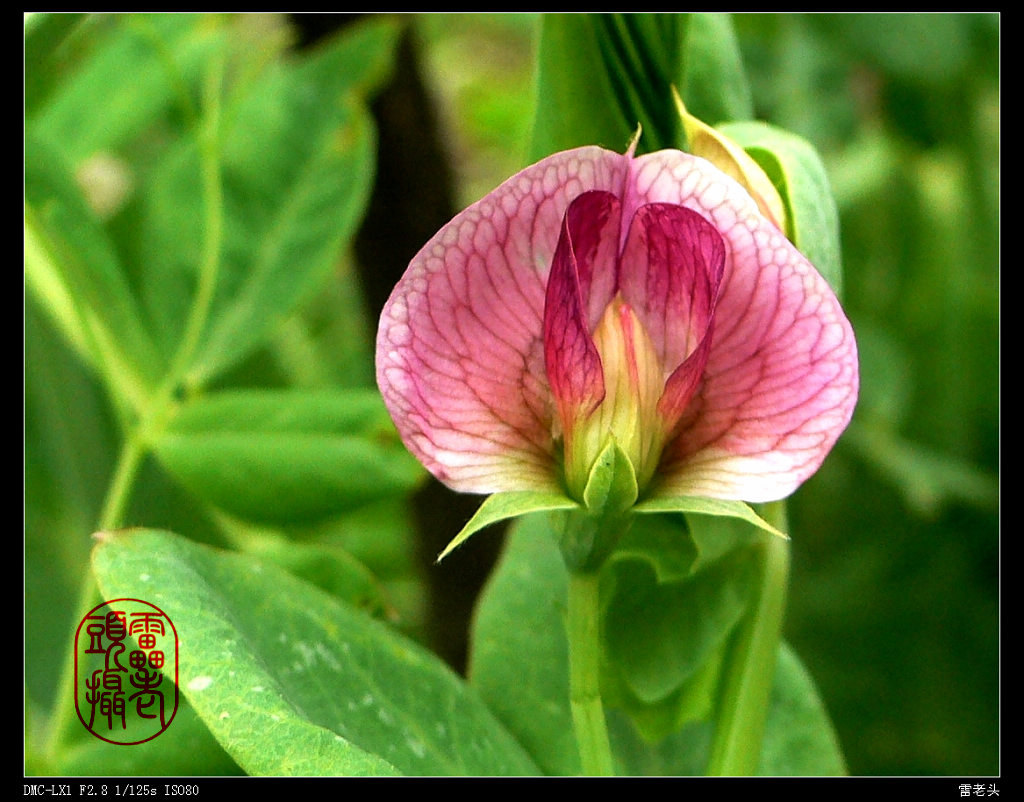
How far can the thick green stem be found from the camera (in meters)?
0.46

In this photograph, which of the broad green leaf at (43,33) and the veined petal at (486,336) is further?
the broad green leaf at (43,33)

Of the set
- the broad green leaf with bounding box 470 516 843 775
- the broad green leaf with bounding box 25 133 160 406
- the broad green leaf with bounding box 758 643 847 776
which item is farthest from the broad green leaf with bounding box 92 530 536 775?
the broad green leaf with bounding box 25 133 160 406

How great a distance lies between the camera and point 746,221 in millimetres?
379

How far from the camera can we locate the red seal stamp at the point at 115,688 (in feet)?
1.69

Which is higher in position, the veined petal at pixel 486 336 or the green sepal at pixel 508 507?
the veined petal at pixel 486 336

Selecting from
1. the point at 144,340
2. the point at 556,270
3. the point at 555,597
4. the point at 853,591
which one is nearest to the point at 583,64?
the point at 556,270

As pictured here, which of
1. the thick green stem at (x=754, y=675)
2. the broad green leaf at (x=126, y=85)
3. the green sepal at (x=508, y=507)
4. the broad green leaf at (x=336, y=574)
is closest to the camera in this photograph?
the green sepal at (x=508, y=507)

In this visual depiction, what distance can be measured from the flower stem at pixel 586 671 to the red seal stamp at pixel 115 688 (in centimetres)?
20

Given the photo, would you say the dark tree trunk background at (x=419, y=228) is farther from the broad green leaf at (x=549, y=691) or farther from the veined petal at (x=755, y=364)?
the veined petal at (x=755, y=364)

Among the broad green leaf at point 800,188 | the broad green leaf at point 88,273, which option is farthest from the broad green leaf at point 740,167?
the broad green leaf at point 88,273

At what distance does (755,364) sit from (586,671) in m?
0.12
